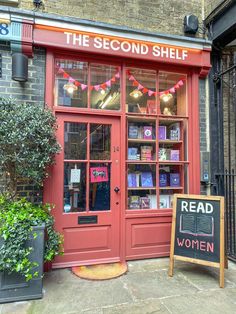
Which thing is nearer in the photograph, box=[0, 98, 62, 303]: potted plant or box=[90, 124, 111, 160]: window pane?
box=[0, 98, 62, 303]: potted plant

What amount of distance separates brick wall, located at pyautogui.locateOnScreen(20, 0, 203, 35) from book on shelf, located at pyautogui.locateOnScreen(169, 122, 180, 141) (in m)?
1.56

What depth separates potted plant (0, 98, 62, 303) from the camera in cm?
280

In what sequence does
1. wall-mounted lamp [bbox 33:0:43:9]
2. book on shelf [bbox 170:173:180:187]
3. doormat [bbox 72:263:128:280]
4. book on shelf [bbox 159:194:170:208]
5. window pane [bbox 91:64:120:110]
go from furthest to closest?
book on shelf [bbox 170:173:180:187], book on shelf [bbox 159:194:170:208], window pane [bbox 91:64:120:110], wall-mounted lamp [bbox 33:0:43:9], doormat [bbox 72:263:128:280]

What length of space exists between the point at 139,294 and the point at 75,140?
2232 millimetres

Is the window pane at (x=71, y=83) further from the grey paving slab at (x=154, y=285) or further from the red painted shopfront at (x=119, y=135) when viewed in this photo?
the grey paving slab at (x=154, y=285)

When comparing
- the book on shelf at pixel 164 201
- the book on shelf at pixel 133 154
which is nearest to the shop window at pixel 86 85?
the book on shelf at pixel 133 154

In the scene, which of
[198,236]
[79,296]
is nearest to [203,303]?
[198,236]

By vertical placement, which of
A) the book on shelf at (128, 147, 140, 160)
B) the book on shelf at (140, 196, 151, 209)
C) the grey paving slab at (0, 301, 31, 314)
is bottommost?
the grey paving slab at (0, 301, 31, 314)

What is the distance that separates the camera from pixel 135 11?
13.9ft

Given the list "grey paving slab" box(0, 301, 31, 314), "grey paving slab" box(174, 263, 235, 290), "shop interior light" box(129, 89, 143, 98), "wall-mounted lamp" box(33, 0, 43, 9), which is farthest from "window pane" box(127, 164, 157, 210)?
"wall-mounted lamp" box(33, 0, 43, 9)

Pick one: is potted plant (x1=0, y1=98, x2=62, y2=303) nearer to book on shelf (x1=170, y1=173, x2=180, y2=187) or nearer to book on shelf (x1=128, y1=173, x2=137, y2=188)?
book on shelf (x1=128, y1=173, x2=137, y2=188)

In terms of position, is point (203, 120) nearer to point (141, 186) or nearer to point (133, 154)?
point (133, 154)

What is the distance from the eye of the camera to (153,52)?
4105 mm

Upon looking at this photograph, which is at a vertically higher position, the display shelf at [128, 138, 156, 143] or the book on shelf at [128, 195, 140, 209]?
the display shelf at [128, 138, 156, 143]
